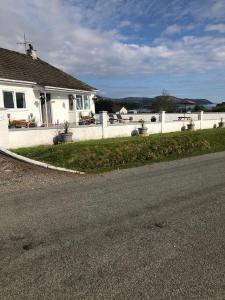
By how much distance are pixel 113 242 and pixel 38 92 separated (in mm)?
16152

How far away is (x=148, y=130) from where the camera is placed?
19.2m

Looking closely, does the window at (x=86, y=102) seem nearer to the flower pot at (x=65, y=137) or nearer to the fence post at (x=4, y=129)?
the flower pot at (x=65, y=137)

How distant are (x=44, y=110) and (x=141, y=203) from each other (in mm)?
14987

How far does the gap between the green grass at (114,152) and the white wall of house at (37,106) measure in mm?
5360

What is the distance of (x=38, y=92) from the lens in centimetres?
1883

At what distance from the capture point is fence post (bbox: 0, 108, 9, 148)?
11.8 m

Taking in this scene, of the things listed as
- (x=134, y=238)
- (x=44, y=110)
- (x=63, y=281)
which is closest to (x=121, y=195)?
(x=134, y=238)

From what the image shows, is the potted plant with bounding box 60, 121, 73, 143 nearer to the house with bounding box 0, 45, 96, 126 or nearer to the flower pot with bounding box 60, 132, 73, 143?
the flower pot with bounding box 60, 132, 73, 143

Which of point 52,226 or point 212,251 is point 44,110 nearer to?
point 52,226

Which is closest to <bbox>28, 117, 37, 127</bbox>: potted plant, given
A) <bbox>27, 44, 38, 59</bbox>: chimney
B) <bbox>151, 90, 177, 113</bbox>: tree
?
<bbox>27, 44, 38, 59</bbox>: chimney

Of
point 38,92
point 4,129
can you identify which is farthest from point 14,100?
point 4,129

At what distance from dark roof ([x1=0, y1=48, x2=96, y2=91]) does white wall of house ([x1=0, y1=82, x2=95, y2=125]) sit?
57 centimetres

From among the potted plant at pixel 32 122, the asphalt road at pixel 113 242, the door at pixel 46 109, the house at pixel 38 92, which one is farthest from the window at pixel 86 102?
the asphalt road at pixel 113 242

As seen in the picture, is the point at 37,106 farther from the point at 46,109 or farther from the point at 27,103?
the point at 27,103
